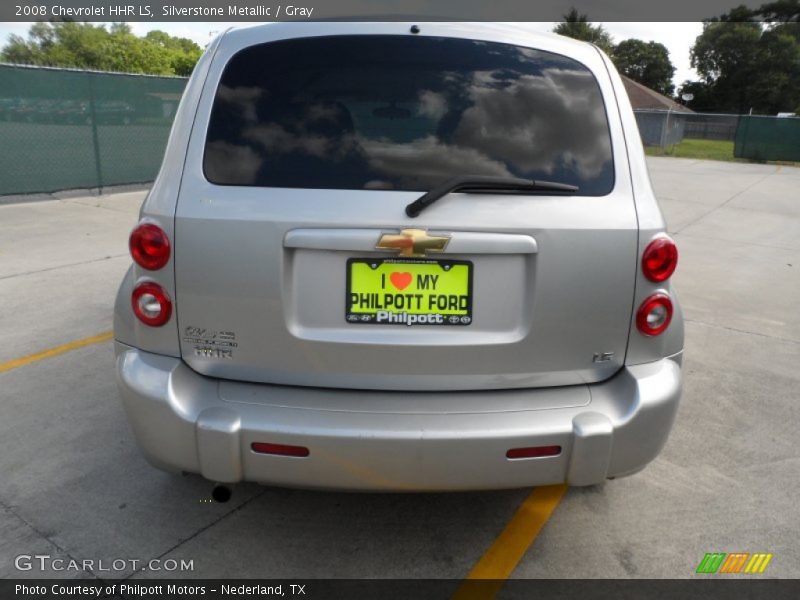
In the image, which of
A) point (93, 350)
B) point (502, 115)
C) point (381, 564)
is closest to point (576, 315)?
point (502, 115)

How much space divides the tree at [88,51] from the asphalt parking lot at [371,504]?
6904cm

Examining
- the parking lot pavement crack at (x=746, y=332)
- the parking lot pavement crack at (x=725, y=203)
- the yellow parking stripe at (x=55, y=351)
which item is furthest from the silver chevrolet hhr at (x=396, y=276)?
the parking lot pavement crack at (x=725, y=203)

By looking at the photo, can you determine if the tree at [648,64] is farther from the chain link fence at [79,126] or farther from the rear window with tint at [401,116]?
the rear window with tint at [401,116]

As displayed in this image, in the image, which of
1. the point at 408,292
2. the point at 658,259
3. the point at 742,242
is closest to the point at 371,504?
the point at 408,292

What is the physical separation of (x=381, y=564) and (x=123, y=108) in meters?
11.7

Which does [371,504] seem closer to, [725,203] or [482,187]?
[482,187]

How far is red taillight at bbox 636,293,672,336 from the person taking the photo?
230 centimetres

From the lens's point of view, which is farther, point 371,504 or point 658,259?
point 371,504

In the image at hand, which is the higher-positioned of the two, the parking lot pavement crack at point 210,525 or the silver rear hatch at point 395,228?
the silver rear hatch at point 395,228

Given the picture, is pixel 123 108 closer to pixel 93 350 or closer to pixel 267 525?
pixel 93 350

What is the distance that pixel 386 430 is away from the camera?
6.93ft

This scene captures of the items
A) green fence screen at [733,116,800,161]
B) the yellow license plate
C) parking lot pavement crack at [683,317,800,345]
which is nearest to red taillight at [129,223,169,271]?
the yellow license plate

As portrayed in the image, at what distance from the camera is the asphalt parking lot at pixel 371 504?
8.43 feet

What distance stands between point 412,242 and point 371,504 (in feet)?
4.45
